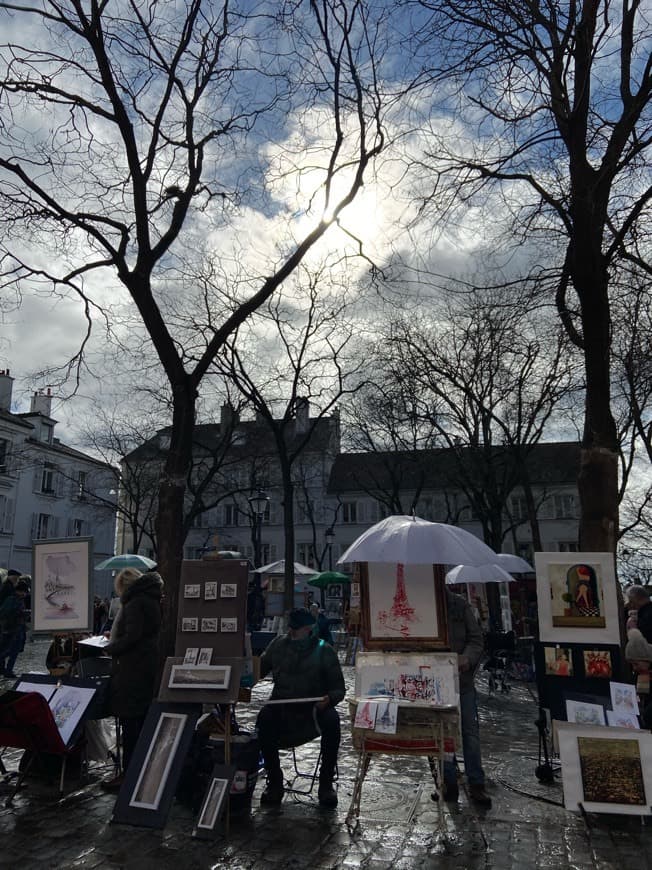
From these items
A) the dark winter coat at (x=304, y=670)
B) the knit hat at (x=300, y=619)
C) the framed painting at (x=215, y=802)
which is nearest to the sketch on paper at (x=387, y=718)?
the dark winter coat at (x=304, y=670)

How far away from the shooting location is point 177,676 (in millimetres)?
5648

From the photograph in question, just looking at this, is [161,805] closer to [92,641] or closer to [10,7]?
[92,641]

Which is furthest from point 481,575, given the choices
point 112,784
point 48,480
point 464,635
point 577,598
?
point 48,480

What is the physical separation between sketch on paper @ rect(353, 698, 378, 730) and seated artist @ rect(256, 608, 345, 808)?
0.46 meters

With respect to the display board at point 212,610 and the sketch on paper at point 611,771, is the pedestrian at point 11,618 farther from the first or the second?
the sketch on paper at point 611,771

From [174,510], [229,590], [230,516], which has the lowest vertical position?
[229,590]

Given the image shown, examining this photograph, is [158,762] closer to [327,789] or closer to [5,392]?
A: [327,789]

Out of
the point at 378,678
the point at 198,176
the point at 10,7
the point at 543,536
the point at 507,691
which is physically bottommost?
the point at 507,691

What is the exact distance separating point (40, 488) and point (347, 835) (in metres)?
42.2

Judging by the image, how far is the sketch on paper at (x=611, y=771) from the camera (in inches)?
205

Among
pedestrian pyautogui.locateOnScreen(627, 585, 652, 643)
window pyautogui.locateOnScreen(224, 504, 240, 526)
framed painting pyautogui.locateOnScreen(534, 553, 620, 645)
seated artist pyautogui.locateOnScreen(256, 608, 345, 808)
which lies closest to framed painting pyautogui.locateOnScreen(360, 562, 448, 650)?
seated artist pyautogui.locateOnScreen(256, 608, 345, 808)

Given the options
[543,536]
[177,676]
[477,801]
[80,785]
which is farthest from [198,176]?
[543,536]

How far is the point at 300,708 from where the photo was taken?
5957 mm

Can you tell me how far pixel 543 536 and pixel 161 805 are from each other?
43.7 m
